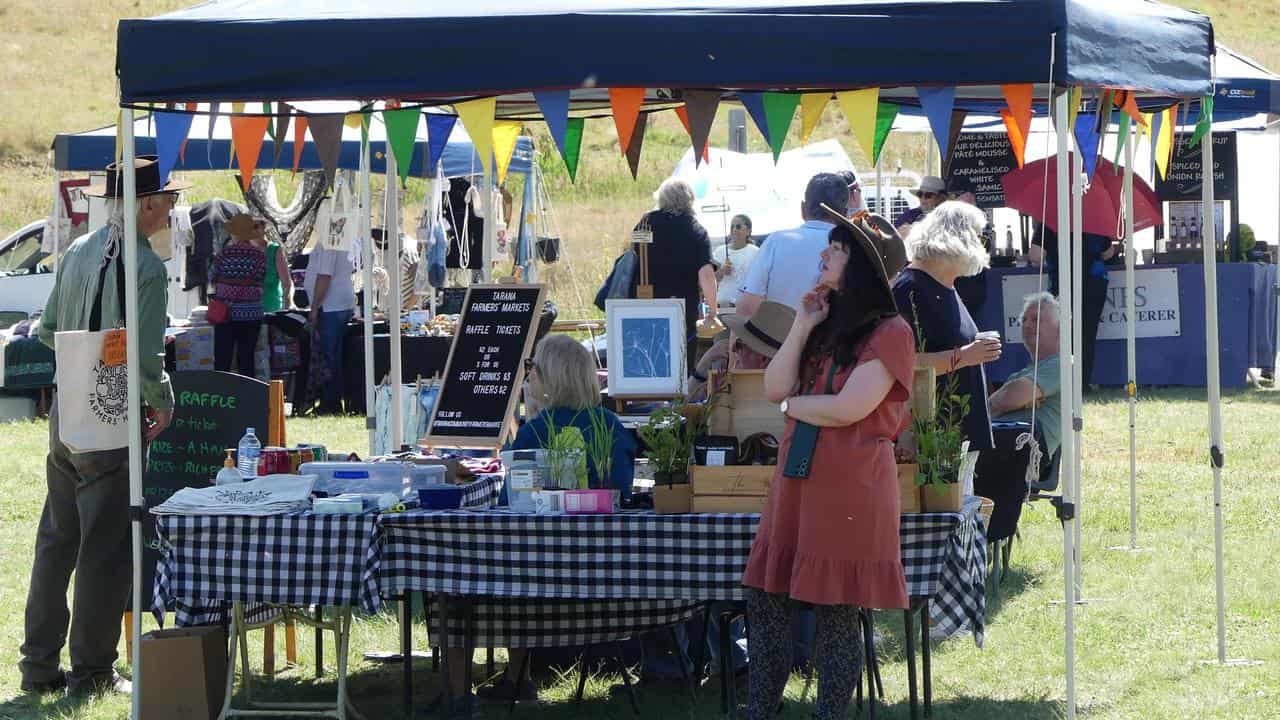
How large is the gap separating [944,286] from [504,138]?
261cm

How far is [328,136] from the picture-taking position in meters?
5.44

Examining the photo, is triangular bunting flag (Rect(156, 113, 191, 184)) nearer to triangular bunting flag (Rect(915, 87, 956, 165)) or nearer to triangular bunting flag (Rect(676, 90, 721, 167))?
triangular bunting flag (Rect(676, 90, 721, 167))

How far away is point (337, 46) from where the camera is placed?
429cm

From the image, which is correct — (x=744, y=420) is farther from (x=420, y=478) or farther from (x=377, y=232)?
(x=377, y=232)

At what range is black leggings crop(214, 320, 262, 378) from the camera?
12055mm

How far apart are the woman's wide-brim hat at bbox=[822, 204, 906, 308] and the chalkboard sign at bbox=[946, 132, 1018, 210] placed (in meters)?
9.69

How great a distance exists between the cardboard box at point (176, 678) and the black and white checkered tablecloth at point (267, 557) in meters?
0.17

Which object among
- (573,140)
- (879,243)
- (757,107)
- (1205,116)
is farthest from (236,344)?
(879,243)

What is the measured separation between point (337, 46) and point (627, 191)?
27.9 metres

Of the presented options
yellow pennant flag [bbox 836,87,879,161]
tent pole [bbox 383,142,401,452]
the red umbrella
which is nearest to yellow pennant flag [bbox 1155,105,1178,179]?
the red umbrella

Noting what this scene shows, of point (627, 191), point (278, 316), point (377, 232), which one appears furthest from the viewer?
point (627, 191)

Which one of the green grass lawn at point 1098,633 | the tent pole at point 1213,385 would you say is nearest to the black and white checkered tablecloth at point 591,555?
the green grass lawn at point 1098,633

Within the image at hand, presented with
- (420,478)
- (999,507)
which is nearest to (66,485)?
(420,478)

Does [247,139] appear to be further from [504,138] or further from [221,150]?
[221,150]
